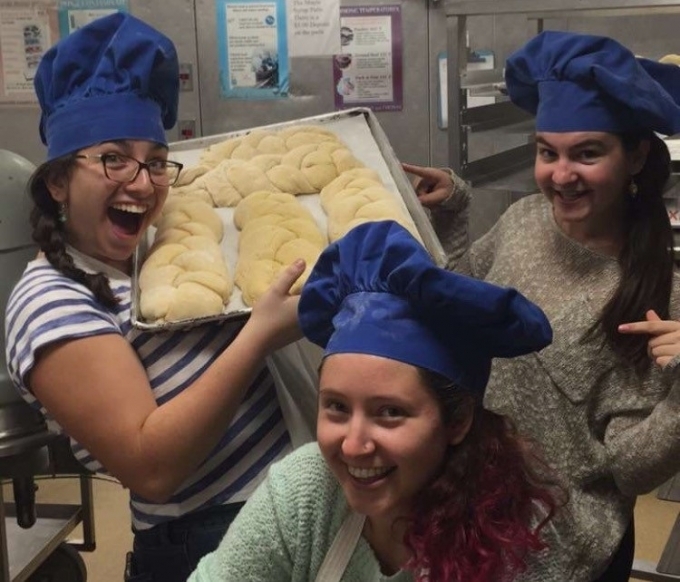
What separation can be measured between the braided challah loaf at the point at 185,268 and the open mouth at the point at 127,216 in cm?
5

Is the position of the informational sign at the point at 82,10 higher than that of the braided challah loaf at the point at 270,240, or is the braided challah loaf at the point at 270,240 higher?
the informational sign at the point at 82,10

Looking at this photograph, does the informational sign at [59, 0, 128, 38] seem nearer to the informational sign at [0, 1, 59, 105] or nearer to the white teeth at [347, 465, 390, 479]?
the informational sign at [0, 1, 59, 105]

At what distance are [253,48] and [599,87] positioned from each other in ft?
6.22

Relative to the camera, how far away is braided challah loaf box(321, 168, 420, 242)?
1273mm

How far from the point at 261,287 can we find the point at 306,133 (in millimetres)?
397

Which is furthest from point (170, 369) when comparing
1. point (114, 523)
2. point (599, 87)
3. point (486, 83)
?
point (114, 523)

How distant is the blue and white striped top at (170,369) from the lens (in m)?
1.10

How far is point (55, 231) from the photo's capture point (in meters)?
1.20

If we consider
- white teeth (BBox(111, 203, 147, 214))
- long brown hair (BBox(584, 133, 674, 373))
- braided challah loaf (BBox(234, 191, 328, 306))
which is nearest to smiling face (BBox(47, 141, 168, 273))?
white teeth (BBox(111, 203, 147, 214))

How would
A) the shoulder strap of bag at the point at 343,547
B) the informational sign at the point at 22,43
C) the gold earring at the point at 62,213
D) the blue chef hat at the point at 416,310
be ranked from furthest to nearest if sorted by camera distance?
the informational sign at the point at 22,43, the gold earring at the point at 62,213, the shoulder strap of bag at the point at 343,547, the blue chef hat at the point at 416,310

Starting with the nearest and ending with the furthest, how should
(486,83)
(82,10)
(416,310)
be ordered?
(416,310)
(486,83)
(82,10)

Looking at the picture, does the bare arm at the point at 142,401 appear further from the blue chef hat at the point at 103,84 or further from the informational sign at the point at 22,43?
the informational sign at the point at 22,43

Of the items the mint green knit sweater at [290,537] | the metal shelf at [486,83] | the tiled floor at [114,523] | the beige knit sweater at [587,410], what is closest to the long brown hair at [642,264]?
the beige knit sweater at [587,410]

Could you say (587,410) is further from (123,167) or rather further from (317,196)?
(123,167)
